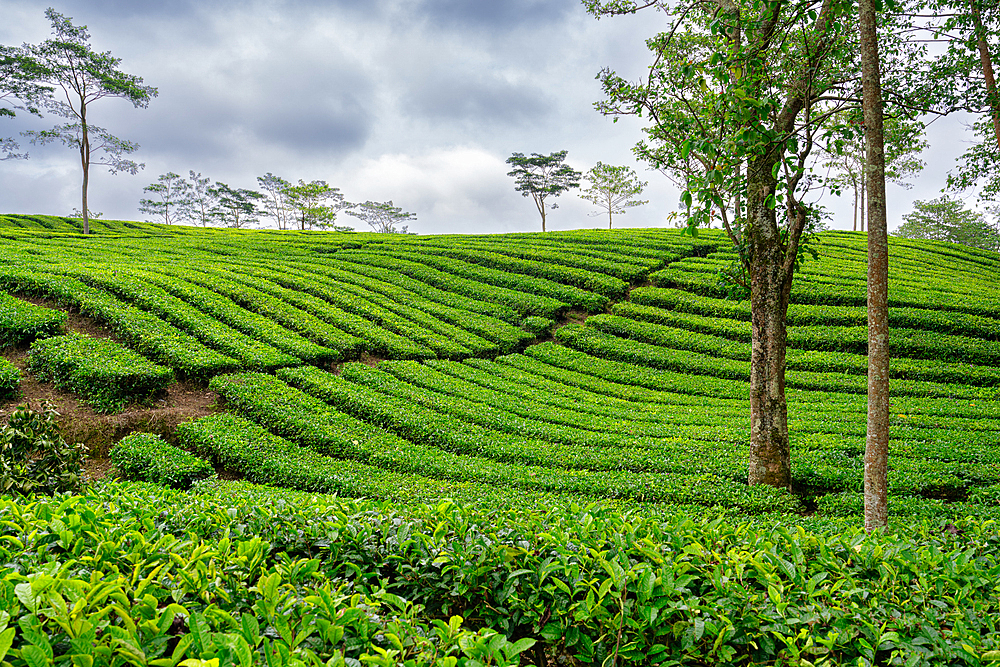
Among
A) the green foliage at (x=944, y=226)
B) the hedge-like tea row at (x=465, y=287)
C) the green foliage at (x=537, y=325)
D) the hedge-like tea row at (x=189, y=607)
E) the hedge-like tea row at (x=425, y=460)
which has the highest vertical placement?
the green foliage at (x=944, y=226)

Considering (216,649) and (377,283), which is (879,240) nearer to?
(216,649)

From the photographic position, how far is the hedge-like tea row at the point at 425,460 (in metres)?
8.27

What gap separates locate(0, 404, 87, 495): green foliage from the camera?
6.05 meters

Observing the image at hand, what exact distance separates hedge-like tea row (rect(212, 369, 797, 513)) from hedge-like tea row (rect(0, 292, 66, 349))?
14.1 ft

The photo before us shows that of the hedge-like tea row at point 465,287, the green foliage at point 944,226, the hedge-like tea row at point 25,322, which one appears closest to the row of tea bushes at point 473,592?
the hedge-like tea row at point 25,322

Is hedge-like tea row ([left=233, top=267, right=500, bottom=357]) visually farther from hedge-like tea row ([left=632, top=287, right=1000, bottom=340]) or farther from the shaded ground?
hedge-like tea row ([left=632, top=287, right=1000, bottom=340])

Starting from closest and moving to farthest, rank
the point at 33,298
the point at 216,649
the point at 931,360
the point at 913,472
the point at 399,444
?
the point at 216,649 → the point at 913,472 → the point at 399,444 → the point at 33,298 → the point at 931,360

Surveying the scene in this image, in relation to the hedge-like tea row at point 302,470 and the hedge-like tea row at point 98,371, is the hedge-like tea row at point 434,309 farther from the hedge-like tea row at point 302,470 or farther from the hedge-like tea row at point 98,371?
the hedge-like tea row at point 98,371

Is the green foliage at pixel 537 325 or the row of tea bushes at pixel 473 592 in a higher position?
the green foliage at pixel 537 325

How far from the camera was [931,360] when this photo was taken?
1503 cm

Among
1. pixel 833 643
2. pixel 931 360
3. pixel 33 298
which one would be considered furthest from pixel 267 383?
pixel 931 360

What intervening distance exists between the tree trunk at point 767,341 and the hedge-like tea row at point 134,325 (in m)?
10.5

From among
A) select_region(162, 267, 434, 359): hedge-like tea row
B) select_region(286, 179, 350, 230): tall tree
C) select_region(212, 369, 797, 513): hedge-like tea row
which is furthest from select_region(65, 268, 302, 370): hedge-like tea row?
select_region(286, 179, 350, 230): tall tree

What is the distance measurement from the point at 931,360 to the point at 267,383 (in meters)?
17.6
